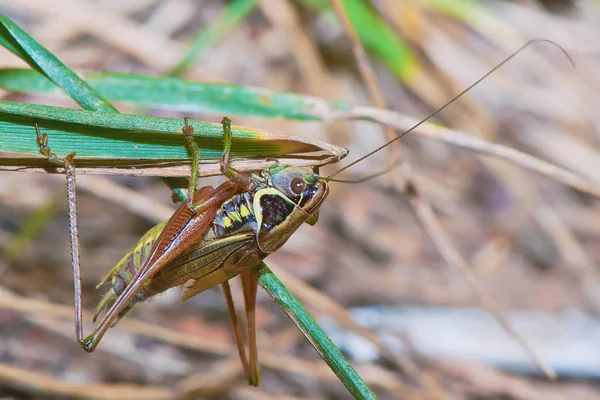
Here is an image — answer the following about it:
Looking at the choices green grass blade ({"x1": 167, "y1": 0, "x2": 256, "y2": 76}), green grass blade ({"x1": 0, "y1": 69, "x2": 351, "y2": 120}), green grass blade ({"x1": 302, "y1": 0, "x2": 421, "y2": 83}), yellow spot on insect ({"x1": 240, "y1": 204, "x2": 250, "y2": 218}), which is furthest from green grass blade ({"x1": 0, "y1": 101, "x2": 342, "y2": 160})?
green grass blade ({"x1": 302, "y1": 0, "x2": 421, "y2": 83})

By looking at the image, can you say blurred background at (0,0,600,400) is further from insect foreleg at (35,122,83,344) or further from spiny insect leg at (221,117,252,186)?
spiny insect leg at (221,117,252,186)

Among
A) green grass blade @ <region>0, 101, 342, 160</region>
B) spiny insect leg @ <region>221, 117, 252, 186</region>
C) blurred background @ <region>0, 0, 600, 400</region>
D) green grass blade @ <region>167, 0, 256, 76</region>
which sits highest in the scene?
green grass blade @ <region>167, 0, 256, 76</region>

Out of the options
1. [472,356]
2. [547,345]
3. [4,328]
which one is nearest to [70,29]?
[4,328]

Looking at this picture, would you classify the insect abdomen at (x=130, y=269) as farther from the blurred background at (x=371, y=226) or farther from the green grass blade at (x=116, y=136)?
the blurred background at (x=371, y=226)

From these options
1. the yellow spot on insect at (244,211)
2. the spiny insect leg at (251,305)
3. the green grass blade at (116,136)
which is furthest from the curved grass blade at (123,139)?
the spiny insect leg at (251,305)

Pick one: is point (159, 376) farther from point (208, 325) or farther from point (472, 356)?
point (472, 356)

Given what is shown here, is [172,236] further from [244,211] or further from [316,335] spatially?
[316,335]
